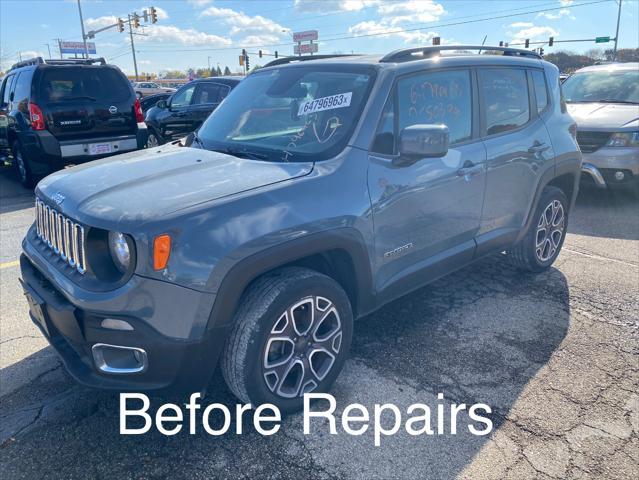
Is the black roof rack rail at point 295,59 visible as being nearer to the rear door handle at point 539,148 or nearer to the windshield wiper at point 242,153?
the windshield wiper at point 242,153

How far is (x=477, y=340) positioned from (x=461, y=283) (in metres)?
1.00

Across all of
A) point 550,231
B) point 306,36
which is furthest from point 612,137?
point 306,36

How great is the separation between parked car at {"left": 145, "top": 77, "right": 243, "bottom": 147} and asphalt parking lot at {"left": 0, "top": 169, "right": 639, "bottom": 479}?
19.3 feet

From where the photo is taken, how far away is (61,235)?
2594mm

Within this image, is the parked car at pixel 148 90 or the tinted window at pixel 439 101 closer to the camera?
the tinted window at pixel 439 101

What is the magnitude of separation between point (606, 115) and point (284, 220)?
6.34 meters

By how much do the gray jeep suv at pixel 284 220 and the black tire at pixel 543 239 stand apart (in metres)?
0.32

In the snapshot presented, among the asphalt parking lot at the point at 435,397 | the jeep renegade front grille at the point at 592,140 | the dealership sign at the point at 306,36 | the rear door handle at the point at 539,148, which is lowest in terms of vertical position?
the asphalt parking lot at the point at 435,397

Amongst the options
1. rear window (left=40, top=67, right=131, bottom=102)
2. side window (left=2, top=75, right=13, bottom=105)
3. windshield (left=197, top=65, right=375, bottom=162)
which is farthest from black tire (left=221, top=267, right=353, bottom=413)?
side window (left=2, top=75, right=13, bottom=105)

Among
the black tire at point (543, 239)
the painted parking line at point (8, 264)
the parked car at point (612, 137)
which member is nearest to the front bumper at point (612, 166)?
the parked car at point (612, 137)

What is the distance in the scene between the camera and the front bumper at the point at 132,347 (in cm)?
221

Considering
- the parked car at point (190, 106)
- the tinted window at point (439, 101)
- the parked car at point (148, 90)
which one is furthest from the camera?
the parked car at point (148, 90)

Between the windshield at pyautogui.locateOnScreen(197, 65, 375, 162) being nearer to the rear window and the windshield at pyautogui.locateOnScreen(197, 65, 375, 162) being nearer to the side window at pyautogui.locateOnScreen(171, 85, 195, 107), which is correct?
the rear window

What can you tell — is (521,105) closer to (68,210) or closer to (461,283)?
(461,283)
